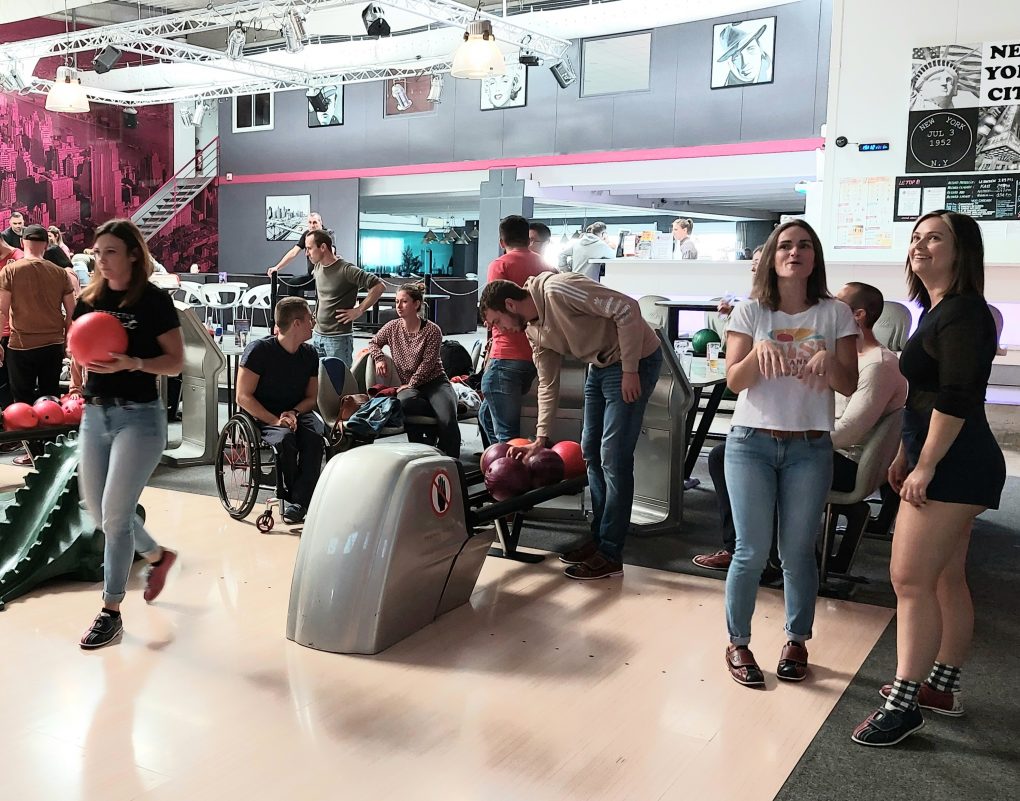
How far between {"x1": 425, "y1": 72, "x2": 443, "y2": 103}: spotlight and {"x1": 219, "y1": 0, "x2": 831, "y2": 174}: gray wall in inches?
12.7

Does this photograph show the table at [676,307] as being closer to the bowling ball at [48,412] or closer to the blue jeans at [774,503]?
the blue jeans at [774,503]

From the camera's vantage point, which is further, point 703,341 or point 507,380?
point 703,341

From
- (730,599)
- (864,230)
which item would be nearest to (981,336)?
(730,599)

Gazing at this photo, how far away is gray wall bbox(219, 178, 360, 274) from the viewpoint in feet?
57.8

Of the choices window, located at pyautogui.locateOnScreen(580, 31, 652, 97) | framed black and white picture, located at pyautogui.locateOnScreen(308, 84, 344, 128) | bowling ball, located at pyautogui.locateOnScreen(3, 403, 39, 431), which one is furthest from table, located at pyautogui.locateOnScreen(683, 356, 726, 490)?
framed black and white picture, located at pyautogui.locateOnScreen(308, 84, 344, 128)

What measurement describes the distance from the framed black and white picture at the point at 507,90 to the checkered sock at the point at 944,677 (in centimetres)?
1345

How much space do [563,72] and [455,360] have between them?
8744 millimetres

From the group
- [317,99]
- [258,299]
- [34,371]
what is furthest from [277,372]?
[317,99]

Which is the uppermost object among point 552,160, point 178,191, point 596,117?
point 596,117

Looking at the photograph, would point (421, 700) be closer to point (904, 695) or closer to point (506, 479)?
point (506, 479)

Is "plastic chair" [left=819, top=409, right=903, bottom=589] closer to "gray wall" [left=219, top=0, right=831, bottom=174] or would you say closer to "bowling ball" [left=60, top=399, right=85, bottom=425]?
"bowling ball" [left=60, top=399, right=85, bottom=425]

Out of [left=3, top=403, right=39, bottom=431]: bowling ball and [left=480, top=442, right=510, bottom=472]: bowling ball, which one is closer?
[left=480, top=442, right=510, bottom=472]: bowling ball

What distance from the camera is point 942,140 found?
685 centimetres

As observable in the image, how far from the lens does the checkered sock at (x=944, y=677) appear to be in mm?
2857
